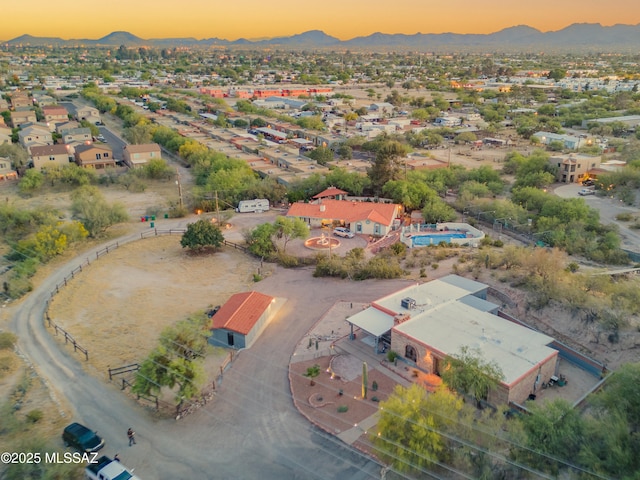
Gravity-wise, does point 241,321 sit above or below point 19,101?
below

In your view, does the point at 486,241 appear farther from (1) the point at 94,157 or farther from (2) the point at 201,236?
(1) the point at 94,157

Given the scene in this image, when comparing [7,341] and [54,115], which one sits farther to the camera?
[54,115]

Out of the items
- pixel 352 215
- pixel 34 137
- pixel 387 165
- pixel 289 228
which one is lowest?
pixel 352 215

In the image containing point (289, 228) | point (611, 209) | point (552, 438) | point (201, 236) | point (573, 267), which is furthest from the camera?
point (611, 209)

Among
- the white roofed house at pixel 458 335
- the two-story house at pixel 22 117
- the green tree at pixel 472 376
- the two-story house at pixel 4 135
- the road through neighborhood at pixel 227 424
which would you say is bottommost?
the road through neighborhood at pixel 227 424

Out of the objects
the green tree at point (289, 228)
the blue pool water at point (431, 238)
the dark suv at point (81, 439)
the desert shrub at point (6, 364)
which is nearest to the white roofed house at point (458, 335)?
the green tree at point (289, 228)

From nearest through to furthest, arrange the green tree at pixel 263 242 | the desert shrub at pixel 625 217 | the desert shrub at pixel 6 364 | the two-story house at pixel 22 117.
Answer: the desert shrub at pixel 6 364 → the green tree at pixel 263 242 → the desert shrub at pixel 625 217 → the two-story house at pixel 22 117

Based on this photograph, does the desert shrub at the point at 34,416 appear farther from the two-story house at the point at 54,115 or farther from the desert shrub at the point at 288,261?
the two-story house at the point at 54,115

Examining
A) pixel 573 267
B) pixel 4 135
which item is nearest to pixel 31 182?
pixel 4 135
